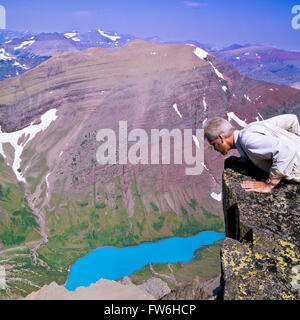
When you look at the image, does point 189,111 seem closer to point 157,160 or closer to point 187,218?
point 157,160

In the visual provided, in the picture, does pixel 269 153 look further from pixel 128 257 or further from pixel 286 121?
pixel 128 257

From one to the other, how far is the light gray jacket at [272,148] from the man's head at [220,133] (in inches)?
3.9

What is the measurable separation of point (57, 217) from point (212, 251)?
99.1 ft

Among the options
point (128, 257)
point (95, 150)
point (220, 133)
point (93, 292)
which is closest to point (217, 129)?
point (220, 133)

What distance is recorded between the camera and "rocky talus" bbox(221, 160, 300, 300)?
2.78m

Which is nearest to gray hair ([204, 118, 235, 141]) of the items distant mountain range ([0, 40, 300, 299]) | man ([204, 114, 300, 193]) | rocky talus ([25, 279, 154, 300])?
man ([204, 114, 300, 193])

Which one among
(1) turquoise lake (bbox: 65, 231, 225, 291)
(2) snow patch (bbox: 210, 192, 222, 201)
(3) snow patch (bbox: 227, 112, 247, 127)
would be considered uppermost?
(3) snow patch (bbox: 227, 112, 247, 127)

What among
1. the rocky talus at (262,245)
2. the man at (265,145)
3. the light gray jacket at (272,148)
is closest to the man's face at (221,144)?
the man at (265,145)

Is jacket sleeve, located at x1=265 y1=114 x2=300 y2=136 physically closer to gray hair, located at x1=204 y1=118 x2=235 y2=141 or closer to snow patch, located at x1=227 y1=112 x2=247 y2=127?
gray hair, located at x1=204 y1=118 x2=235 y2=141

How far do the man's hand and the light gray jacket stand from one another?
19 cm

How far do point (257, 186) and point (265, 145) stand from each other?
2.17 feet

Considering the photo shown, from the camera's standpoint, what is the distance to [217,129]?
4.37 metres

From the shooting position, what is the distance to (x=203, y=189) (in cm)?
6288

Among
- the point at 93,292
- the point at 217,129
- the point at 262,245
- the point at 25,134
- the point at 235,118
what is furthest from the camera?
the point at 235,118
